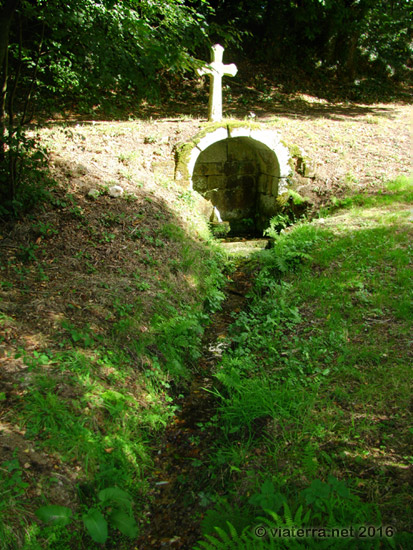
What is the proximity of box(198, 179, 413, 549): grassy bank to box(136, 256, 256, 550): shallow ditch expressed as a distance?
0.13m

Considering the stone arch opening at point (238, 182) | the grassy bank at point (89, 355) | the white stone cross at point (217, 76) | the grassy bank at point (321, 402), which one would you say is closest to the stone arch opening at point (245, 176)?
the stone arch opening at point (238, 182)

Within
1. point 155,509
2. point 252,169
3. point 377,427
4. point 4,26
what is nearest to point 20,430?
point 155,509

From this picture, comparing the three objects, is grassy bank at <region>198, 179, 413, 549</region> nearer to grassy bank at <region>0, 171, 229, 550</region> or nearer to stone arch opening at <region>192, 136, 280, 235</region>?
grassy bank at <region>0, 171, 229, 550</region>

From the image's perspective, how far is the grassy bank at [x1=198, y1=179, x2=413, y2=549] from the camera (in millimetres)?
2375

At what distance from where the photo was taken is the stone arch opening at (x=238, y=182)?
10.4 meters

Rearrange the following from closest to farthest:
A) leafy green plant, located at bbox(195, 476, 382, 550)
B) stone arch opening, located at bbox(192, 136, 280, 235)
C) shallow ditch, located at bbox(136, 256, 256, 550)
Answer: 1. leafy green plant, located at bbox(195, 476, 382, 550)
2. shallow ditch, located at bbox(136, 256, 256, 550)
3. stone arch opening, located at bbox(192, 136, 280, 235)

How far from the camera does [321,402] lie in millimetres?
3355

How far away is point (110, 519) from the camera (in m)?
2.50

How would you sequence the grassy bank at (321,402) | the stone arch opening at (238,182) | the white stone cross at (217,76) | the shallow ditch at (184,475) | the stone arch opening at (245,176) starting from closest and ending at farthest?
the grassy bank at (321,402) < the shallow ditch at (184,475) < the white stone cross at (217,76) < the stone arch opening at (245,176) < the stone arch opening at (238,182)

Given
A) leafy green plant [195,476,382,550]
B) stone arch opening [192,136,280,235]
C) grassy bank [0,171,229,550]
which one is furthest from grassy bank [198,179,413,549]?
stone arch opening [192,136,280,235]

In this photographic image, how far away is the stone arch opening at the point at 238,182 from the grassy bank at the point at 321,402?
15.6 feet

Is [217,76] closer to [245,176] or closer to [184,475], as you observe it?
[245,176]

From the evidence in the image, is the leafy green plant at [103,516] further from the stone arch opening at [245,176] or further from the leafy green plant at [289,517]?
the stone arch opening at [245,176]

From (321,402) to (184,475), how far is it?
1.30 m
